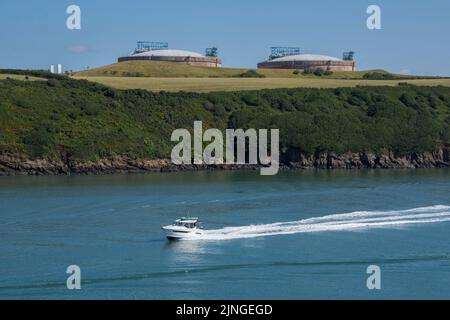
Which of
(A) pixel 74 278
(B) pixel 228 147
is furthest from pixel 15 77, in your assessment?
(A) pixel 74 278

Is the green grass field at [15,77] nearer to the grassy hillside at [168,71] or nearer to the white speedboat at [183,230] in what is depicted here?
the grassy hillside at [168,71]

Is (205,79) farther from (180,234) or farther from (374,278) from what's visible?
(374,278)

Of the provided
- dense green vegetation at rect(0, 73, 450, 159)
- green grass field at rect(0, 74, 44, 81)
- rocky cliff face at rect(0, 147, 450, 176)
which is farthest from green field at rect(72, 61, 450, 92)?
rocky cliff face at rect(0, 147, 450, 176)

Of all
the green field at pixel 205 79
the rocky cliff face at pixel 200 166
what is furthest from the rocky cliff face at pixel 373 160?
the green field at pixel 205 79

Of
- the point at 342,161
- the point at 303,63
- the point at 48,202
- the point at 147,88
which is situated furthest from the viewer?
the point at 303,63
